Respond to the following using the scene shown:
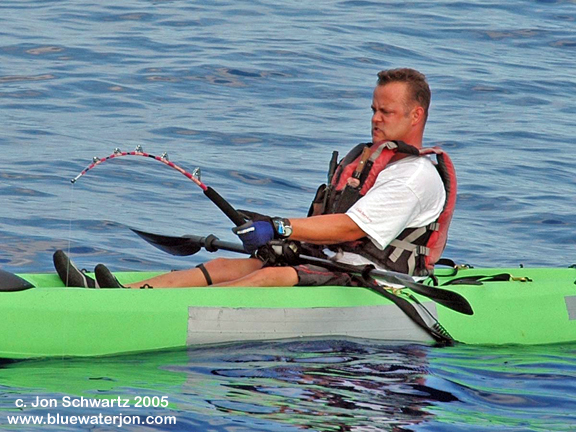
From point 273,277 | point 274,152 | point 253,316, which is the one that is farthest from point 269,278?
point 274,152

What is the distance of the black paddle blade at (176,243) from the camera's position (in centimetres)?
662

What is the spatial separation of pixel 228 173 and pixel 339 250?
4157mm

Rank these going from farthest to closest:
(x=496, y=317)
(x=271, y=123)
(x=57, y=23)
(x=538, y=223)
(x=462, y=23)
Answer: (x=462, y=23), (x=57, y=23), (x=271, y=123), (x=538, y=223), (x=496, y=317)

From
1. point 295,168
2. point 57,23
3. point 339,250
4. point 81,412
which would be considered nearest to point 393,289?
point 339,250

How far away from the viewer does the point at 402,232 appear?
19.8 ft

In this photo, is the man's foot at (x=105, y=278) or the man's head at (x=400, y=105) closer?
the man's foot at (x=105, y=278)

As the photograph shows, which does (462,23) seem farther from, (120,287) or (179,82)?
(120,287)

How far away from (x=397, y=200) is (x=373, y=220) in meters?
0.17

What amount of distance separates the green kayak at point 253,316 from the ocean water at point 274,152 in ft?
0.38

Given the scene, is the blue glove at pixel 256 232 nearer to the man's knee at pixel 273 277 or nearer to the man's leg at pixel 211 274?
the man's knee at pixel 273 277

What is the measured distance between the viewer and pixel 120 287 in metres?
5.75

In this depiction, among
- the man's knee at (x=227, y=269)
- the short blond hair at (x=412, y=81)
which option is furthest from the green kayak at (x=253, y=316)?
the short blond hair at (x=412, y=81)

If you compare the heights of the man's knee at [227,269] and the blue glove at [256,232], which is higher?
the blue glove at [256,232]

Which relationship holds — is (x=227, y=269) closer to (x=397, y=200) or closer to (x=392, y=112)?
(x=397, y=200)
